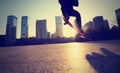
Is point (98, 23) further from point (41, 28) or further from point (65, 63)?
point (65, 63)

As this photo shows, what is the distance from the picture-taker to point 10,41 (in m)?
105

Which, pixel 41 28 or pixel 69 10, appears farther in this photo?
pixel 41 28

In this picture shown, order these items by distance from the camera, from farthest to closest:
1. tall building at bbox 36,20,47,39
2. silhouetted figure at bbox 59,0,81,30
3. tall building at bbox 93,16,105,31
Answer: tall building at bbox 36,20,47,39
tall building at bbox 93,16,105,31
silhouetted figure at bbox 59,0,81,30

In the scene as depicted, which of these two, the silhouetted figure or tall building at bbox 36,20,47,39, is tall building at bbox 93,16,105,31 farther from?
the silhouetted figure

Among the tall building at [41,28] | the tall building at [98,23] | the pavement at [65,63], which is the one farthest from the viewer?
the tall building at [41,28]

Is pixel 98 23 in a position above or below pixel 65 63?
above

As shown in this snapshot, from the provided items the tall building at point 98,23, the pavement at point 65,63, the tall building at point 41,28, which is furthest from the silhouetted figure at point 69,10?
the tall building at point 41,28

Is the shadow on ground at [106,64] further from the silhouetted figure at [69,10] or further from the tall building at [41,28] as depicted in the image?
the tall building at [41,28]

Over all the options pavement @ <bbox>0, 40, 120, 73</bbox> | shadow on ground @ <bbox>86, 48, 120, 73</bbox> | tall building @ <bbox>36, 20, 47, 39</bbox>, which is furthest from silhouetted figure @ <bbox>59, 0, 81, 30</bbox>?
tall building @ <bbox>36, 20, 47, 39</bbox>

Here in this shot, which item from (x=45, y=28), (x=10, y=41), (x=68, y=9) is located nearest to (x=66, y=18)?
(x=68, y=9)

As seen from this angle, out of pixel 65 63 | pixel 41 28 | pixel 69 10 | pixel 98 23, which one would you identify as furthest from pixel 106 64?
pixel 41 28

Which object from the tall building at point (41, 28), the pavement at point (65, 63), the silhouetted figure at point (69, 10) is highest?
the tall building at point (41, 28)

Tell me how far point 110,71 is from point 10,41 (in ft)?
363

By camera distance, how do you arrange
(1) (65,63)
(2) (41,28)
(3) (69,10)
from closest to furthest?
(1) (65,63) → (3) (69,10) → (2) (41,28)
